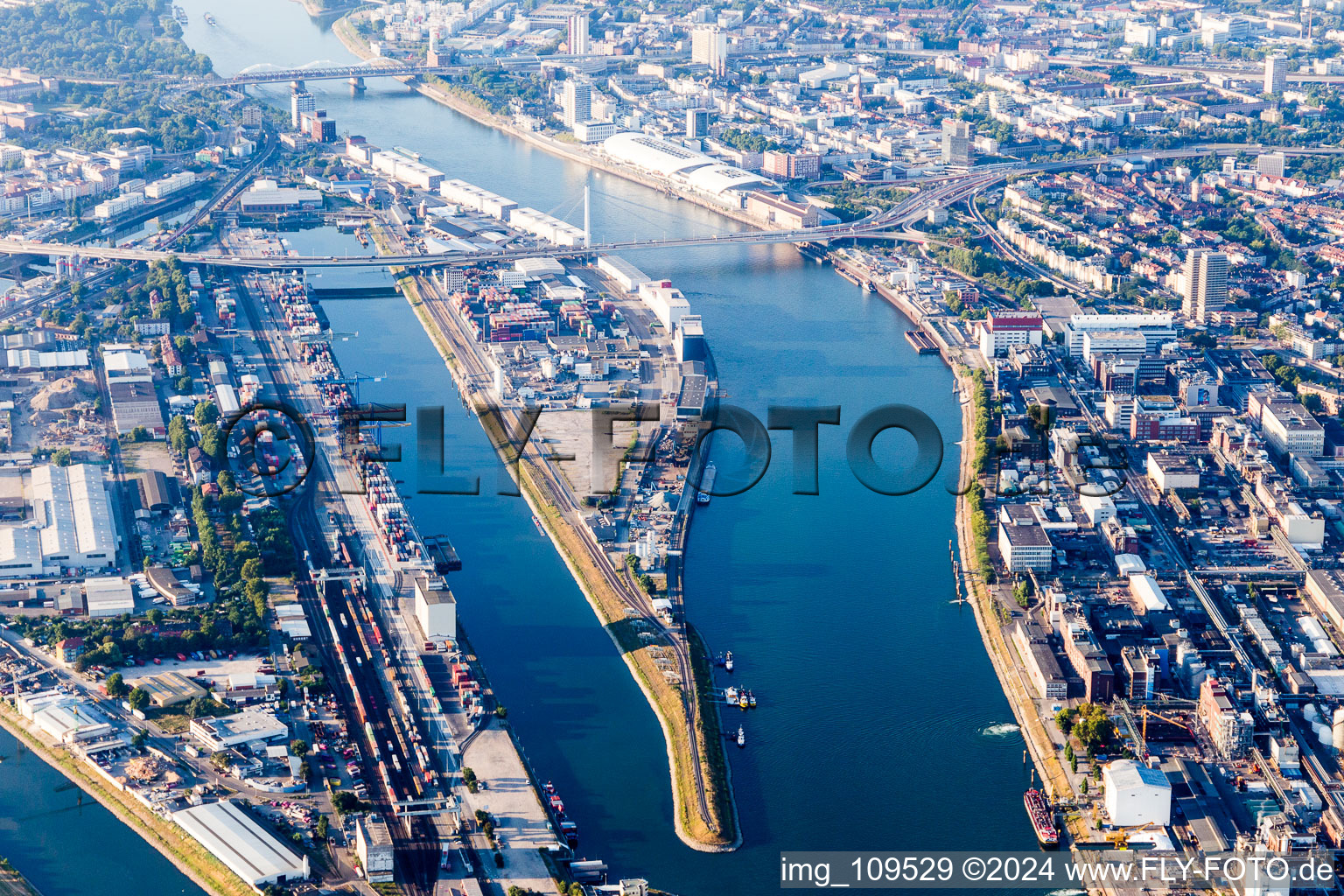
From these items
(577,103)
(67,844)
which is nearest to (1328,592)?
(67,844)

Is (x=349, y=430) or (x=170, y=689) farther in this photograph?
(x=349, y=430)

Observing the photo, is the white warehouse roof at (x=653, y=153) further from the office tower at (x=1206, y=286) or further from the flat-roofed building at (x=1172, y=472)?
the flat-roofed building at (x=1172, y=472)

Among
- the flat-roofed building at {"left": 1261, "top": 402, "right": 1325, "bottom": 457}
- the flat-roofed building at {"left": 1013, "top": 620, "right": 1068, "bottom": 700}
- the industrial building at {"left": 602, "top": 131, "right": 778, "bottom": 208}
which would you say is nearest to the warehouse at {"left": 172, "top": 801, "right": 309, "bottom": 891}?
the flat-roofed building at {"left": 1013, "top": 620, "right": 1068, "bottom": 700}

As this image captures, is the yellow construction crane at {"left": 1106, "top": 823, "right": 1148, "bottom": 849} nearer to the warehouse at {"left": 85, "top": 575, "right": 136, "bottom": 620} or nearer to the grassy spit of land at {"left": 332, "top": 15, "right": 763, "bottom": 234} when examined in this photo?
the warehouse at {"left": 85, "top": 575, "right": 136, "bottom": 620}

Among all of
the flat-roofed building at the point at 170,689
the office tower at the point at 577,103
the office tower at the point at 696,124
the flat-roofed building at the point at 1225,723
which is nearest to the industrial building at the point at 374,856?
the flat-roofed building at the point at 170,689

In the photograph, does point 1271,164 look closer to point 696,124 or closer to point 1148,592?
point 696,124

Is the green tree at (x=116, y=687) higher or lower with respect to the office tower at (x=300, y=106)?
lower
